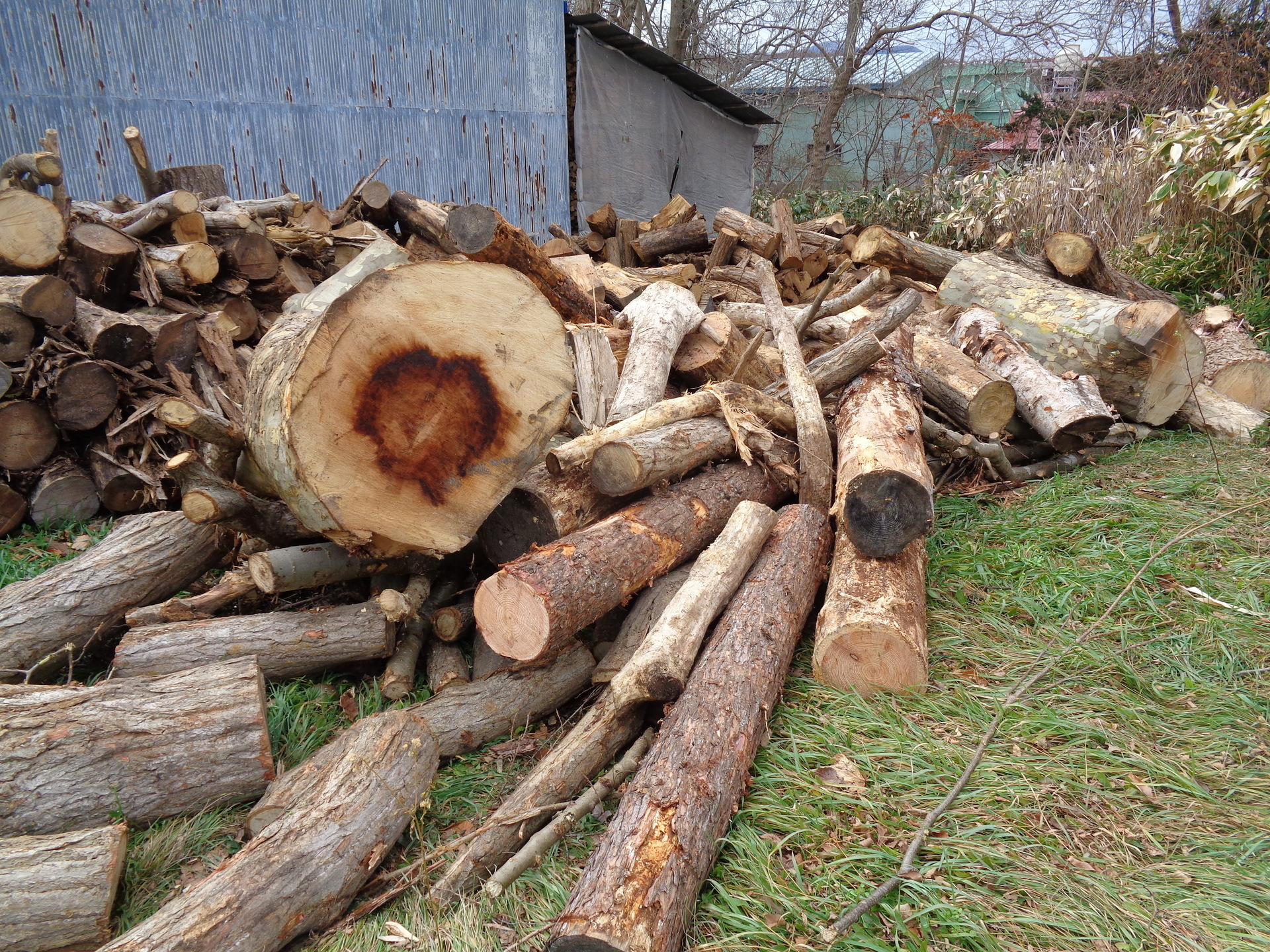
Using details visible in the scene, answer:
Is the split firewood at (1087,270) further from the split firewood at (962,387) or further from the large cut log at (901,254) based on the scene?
the split firewood at (962,387)

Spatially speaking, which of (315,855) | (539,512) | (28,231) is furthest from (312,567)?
(28,231)

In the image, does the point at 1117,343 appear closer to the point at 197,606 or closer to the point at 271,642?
the point at 271,642

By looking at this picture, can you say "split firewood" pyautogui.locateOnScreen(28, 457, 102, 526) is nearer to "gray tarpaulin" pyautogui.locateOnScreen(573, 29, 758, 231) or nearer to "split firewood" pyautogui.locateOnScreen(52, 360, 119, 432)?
"split firewood" pyautogui.locateOnScreen(52, 360, 119, 432)

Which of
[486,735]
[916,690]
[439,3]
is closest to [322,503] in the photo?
[486,735]

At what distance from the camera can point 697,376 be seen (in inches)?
196

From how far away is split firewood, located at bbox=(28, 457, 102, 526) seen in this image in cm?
437

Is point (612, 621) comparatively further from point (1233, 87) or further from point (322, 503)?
point (1233, 87)

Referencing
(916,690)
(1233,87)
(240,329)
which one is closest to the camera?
(916,690)

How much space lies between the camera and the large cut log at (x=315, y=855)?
1.97m

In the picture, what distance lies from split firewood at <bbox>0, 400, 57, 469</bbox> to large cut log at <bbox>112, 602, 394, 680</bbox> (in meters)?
2.06

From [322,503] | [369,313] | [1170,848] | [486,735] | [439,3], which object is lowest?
[486,735]

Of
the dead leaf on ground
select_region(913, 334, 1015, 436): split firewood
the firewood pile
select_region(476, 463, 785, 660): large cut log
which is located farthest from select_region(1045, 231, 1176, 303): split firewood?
the dead leaf on ground

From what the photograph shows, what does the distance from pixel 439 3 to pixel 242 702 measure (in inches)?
364

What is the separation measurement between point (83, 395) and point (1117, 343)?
6.47 meters
